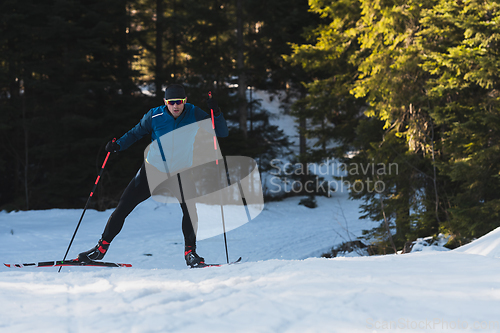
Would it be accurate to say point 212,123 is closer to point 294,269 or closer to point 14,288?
point 294,269

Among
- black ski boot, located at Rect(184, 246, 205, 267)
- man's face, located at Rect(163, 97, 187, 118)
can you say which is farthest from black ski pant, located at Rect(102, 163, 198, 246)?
man's face, located at Rect(163, 97, 187, 118)

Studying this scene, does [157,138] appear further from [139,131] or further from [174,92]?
[174,92]

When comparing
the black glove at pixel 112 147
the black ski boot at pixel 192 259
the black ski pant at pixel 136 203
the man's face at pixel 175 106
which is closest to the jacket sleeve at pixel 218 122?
the man's face at pixel 175 106

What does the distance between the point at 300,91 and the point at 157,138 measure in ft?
52.5

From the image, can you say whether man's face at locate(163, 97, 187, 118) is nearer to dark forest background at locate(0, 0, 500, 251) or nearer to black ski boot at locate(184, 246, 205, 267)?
black ski boot at locate(184, 246, 205, 267)

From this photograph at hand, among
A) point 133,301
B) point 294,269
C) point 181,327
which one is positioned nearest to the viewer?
point 181,327

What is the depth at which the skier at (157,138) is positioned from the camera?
3996mm

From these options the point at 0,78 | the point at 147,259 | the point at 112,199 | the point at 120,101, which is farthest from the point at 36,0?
the point at 147,259

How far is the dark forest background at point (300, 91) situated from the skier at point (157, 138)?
5.16 meters

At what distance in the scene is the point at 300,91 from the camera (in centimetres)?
1922

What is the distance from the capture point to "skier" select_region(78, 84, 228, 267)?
400 centimetres

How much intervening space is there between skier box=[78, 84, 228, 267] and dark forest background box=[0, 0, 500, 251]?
5163 millimetres

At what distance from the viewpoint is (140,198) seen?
4.09m

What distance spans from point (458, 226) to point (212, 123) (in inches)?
224
